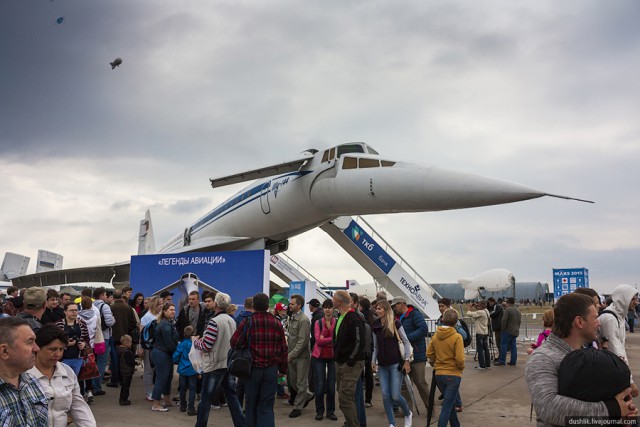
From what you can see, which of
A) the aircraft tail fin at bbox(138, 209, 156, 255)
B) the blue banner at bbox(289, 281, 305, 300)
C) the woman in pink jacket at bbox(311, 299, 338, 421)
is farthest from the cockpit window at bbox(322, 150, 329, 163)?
the aircraft tail fin at bbox(138, 209, 156, 255)

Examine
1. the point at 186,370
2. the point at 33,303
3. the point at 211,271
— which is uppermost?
the point at 211,271

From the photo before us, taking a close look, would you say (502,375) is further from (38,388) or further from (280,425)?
(38,388)

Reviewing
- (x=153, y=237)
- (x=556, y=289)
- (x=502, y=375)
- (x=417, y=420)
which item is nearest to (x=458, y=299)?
(x=153, y=237)

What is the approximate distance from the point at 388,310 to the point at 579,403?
4.25 m

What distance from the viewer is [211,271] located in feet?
42.1

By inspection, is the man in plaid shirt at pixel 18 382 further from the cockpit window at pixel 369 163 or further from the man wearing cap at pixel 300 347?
the cockpit window at pixel 369 163

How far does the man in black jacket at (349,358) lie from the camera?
5.91m

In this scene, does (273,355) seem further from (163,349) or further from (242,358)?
(163,349)

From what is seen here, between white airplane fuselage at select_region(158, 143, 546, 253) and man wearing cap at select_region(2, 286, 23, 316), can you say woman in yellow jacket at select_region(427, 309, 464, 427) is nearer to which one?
white airplane fuselage at select_region(158, 143, 546, 253)

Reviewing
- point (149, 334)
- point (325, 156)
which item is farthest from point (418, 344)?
point (325, 156)

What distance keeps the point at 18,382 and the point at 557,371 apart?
8.73 feet

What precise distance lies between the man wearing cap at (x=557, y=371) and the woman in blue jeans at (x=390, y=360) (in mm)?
3719

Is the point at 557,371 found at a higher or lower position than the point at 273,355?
higher

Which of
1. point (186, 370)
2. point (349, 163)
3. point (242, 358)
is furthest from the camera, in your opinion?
point (349, 163)
